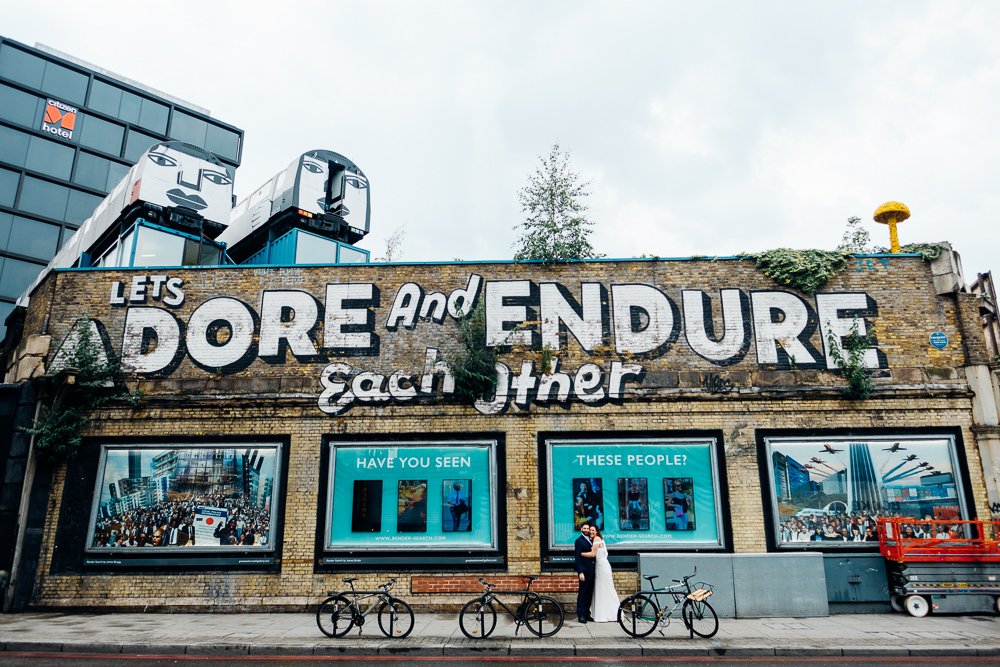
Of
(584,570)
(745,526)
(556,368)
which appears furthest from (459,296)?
(745,526)

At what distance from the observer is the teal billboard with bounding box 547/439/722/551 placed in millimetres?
13422

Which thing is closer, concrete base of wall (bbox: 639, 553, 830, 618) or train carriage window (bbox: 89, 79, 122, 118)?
concrete base of wall (bbox: 639, 553, 830, 618)

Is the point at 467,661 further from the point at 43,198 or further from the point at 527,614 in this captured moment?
the point at 43,198

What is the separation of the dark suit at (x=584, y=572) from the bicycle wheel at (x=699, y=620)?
167cm

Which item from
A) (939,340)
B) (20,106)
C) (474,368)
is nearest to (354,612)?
(474,368)

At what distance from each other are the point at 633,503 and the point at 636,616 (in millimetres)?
3592

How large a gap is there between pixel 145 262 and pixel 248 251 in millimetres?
5198

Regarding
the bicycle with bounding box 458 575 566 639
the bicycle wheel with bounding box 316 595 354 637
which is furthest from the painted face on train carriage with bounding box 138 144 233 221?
the bicycle with bounding box 458 575 566 639

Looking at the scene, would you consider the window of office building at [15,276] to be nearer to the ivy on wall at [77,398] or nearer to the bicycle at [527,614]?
the ivy on wall at [77,398]

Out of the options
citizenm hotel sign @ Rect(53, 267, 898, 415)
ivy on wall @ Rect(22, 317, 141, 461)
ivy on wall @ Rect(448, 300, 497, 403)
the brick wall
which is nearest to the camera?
the brick wall

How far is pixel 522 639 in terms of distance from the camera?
10.1 metres

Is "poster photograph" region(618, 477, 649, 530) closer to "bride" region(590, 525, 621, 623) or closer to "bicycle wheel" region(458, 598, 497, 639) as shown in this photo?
"bride" region(590, 525, 621, 623)

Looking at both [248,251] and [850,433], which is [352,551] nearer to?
[850,433]

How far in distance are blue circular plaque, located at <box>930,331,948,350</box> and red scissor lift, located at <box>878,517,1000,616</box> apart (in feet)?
12.5
